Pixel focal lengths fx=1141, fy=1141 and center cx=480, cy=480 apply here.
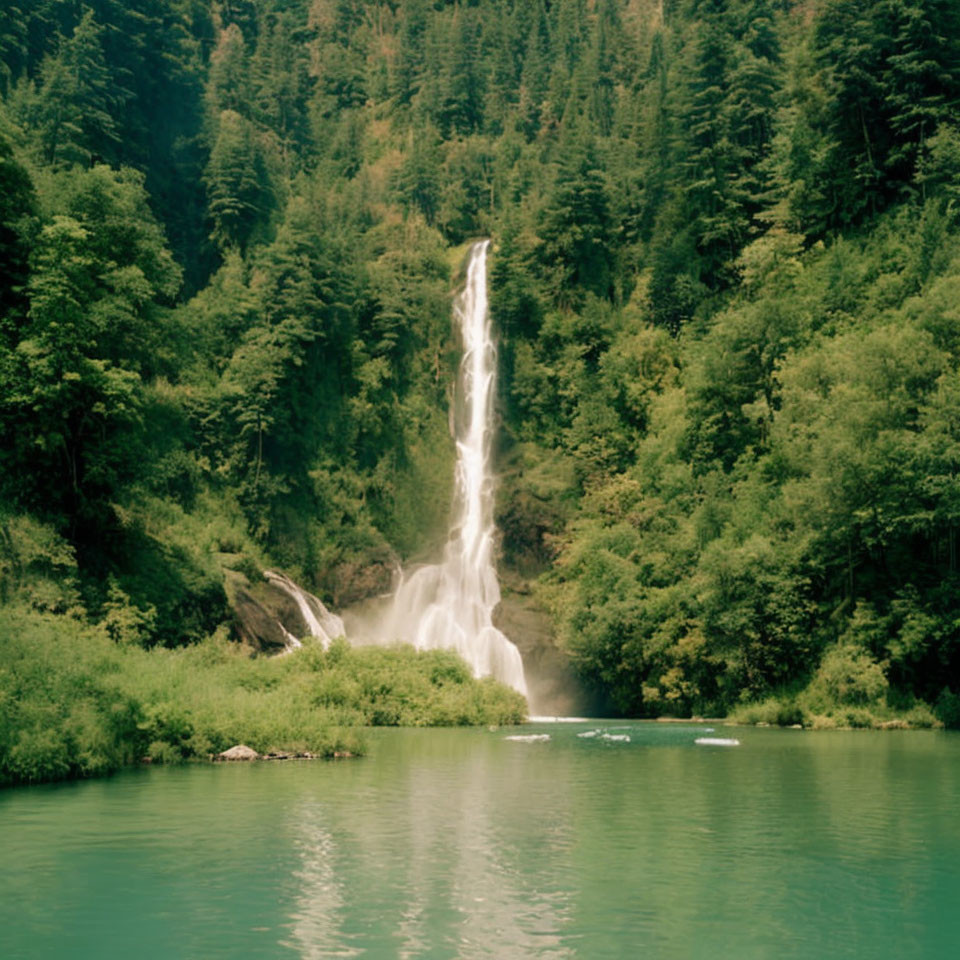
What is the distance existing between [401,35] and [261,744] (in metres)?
87.7

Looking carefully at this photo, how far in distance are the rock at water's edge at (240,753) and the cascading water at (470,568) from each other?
19.8 m

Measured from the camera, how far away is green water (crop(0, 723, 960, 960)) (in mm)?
11539

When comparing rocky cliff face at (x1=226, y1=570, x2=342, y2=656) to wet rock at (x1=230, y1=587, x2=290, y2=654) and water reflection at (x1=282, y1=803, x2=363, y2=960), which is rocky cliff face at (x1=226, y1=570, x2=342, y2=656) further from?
water reflection at (x1=282, y1=803, x2=363, y2=960)

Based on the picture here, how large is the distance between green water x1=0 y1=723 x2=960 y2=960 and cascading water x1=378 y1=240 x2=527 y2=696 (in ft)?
83.1

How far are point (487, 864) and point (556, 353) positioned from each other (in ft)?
171

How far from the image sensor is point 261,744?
2842 centimetres

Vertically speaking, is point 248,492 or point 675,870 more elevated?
point 248,492

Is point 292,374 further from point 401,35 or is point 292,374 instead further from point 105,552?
point 401,35

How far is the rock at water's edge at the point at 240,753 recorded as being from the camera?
91.4 ft

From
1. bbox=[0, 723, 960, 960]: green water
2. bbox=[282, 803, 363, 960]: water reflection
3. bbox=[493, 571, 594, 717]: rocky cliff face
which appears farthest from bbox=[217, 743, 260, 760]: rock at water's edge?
bbox=[493, 571, 594, 717]: rocky cliff face

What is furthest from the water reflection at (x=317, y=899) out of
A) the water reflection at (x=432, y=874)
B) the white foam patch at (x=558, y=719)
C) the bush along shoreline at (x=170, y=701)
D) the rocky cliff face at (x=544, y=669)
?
the rocky cliff face at (x=544, y=669)

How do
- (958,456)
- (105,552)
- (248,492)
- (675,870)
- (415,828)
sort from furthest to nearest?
(248,492)
(105,552)
(958,456)
(415,828)
(675,870)

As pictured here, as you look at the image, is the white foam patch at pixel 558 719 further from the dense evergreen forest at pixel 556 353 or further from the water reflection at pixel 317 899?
the water reflection at pixel 317 899

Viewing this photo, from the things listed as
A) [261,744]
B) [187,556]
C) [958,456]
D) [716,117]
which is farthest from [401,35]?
[261,744]
